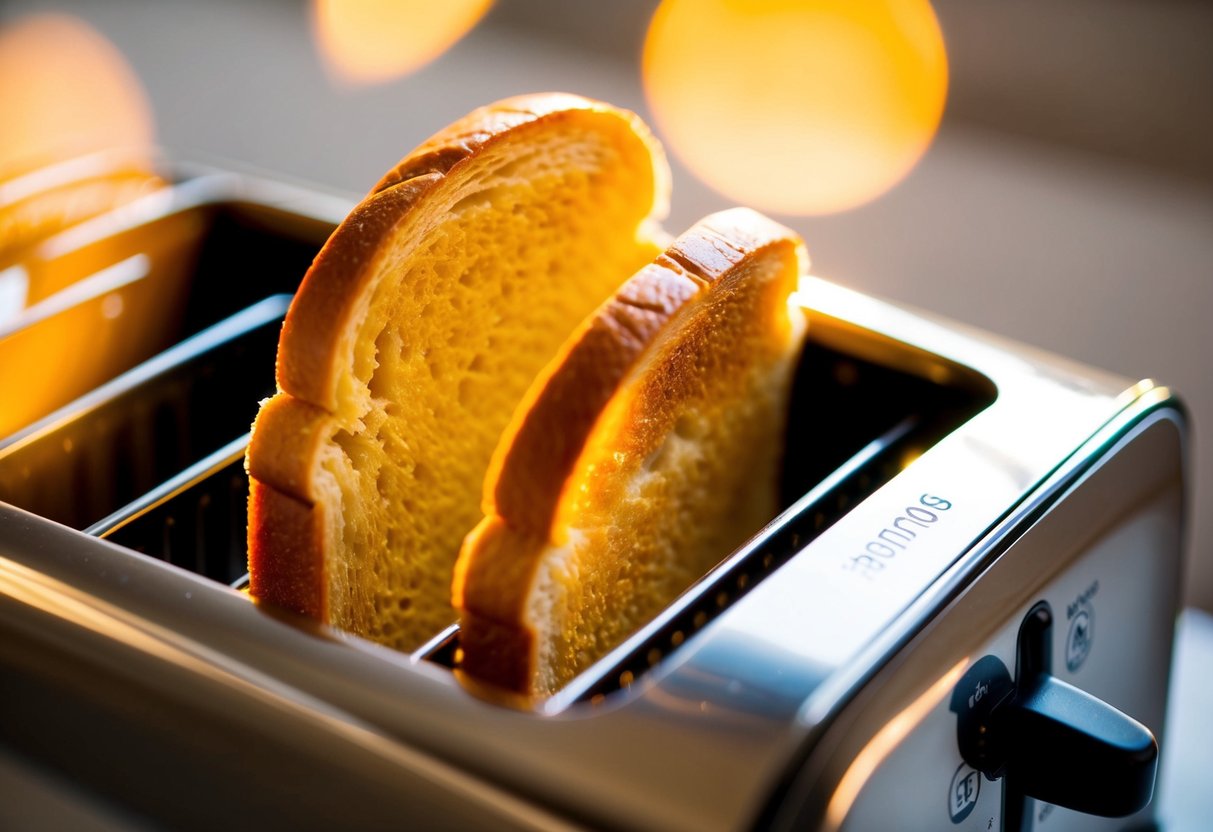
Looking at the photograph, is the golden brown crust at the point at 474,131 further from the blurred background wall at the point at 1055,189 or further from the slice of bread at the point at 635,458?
the blurred background wall at the point at 1055,189

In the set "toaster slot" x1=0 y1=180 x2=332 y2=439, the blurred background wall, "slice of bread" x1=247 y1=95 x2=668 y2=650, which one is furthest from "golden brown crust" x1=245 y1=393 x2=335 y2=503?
the blurred background wall

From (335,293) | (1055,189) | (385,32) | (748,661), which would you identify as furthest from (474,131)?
(385,32)

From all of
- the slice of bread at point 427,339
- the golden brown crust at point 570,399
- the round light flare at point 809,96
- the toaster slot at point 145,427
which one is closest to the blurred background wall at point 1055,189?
the round light flare at point 809,96

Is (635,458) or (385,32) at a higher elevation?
(385,32)

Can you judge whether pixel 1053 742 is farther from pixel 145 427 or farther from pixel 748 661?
pixel 145 427

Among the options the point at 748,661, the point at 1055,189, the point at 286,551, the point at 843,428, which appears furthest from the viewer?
the point at 1055,189

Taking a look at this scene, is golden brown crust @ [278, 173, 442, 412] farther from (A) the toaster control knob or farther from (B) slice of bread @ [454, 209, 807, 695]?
(A) the toaster control knob

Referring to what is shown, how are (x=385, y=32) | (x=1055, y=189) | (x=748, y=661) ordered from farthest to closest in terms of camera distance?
(x=385, y=32) < (x=1055, y=189) < (x=748, y=661)

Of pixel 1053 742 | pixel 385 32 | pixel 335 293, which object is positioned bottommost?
pixel 1053 742
